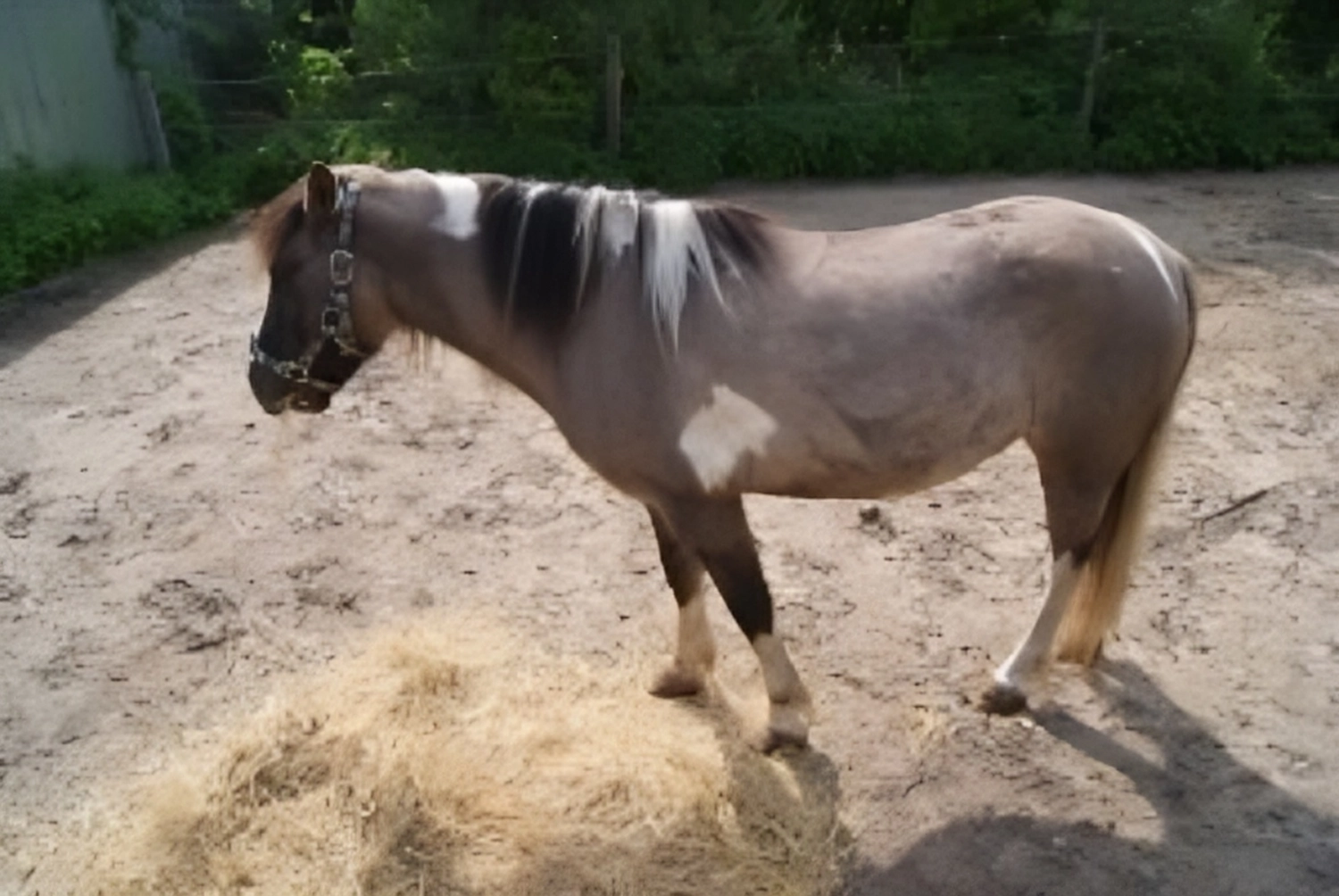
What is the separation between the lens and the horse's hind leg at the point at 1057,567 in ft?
9.32

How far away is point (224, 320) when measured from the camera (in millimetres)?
6109

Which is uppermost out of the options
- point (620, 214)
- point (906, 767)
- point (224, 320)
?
point (620, 214)

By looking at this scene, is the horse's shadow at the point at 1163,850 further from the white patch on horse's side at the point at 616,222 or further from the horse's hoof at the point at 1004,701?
the white patch on horse's side at the point at 616,222

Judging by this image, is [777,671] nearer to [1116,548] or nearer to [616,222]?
[1116,548]

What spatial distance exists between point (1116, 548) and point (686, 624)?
1309 millimetres

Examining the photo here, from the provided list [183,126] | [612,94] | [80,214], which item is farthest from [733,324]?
[183,126]

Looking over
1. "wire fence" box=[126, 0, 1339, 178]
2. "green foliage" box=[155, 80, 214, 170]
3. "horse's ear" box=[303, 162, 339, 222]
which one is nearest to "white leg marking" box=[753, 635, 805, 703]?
"horse's ear" box=[303, 162, 339, 222]

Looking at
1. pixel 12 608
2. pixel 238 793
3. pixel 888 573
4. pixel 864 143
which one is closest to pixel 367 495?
pixel 12 608

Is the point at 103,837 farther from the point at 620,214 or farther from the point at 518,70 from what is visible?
the point at 518,70

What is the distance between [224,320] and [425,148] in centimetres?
324

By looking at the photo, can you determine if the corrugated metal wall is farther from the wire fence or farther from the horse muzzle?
the horse muzzle

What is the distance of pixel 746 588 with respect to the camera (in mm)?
2777

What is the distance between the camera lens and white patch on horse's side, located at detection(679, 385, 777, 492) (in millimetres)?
2523

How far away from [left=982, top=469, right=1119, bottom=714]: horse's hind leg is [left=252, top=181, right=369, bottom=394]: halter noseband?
6.32 ft
